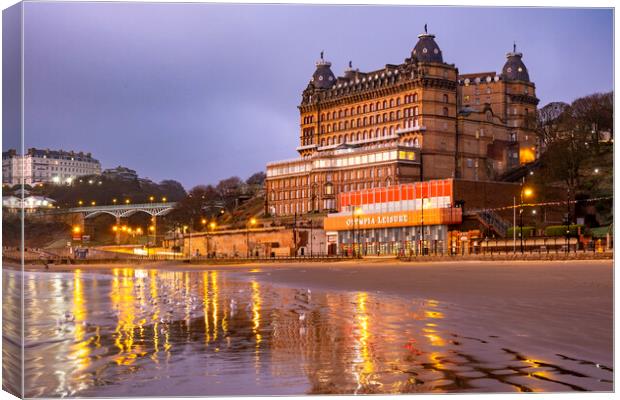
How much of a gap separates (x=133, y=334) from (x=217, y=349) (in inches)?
139

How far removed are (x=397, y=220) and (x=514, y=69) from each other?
72862 mm

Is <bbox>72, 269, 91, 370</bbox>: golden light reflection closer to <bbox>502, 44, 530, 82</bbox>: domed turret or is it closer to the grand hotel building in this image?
the grand hotel building

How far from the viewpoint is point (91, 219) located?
7589 inches

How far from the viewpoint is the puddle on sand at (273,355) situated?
1358cm

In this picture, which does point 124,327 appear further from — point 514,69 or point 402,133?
point 514,69

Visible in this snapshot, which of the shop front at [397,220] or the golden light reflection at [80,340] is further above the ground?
the shop front at [397,220]

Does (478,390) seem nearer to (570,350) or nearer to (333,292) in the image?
(570,350)

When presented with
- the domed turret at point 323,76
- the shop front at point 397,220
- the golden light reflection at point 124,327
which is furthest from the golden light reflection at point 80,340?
the domed turret at point 323,76

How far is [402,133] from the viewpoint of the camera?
5428 inches

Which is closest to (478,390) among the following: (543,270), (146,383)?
(146,383)

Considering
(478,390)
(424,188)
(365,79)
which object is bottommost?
(478,390)

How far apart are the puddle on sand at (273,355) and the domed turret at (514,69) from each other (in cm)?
14271

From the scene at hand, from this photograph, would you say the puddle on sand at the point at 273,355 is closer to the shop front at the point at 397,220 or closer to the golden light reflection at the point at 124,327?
the golden light reflection at the point at 124,327

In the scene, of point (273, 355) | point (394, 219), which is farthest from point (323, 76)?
A: point (273, 355)
